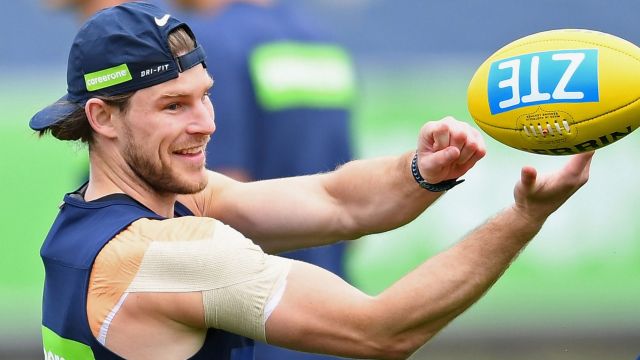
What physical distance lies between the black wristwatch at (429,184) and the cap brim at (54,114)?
1019 mm

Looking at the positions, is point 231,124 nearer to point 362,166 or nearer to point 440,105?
point 362,166

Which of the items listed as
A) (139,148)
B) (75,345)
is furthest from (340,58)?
(75,345)

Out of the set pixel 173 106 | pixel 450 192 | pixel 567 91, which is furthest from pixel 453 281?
pixel 450 192

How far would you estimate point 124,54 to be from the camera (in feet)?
11.5

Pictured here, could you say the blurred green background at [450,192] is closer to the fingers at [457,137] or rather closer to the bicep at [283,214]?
the bicep at [283,214]

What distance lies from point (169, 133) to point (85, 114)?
0.87 ft

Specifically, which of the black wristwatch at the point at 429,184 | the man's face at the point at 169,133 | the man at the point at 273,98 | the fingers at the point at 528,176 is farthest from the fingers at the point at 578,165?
the man at the point at 273,98

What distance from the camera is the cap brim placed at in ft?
12.1

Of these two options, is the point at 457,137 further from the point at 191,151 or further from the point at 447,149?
the point at 191,151

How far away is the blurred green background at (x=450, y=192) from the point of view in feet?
25.6

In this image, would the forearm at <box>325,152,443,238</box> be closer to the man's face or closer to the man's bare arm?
the man's bare arm

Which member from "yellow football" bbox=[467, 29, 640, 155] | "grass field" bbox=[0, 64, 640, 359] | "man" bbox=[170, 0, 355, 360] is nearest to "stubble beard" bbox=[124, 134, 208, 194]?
"yellow football" bbox=[467, 29, 640, 155]

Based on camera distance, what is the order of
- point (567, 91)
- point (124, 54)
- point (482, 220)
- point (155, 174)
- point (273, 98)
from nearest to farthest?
point (567, 91) → point (124, 54) → point (155, 174) → point (273, 98) → point (482, 220)

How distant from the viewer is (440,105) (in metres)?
8.07
